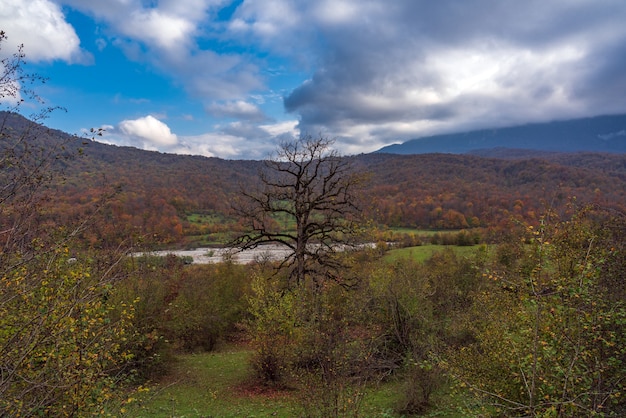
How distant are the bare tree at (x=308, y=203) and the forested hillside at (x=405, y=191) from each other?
150 cm

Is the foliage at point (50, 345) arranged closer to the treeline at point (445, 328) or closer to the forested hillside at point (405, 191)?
the treeline at point (445, 328)

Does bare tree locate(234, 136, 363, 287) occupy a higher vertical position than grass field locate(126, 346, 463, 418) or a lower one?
higher

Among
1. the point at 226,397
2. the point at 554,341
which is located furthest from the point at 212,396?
the point at 554,341

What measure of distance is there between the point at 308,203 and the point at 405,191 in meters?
68.7

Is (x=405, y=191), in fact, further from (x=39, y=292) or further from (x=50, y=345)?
(x=50, y=345)

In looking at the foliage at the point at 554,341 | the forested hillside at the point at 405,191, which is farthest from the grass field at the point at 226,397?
the forested hillside at the point at 405,191

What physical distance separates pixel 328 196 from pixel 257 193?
4521mm

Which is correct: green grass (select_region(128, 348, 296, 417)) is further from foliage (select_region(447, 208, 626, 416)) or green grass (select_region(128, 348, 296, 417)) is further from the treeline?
foliage (select_region(447, 208, 626, 416))

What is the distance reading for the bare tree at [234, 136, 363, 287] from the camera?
874 inches

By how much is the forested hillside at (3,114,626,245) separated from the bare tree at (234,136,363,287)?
1500mm

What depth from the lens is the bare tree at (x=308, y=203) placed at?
22.2m

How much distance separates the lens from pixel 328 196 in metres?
22.6

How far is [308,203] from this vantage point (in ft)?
73.0

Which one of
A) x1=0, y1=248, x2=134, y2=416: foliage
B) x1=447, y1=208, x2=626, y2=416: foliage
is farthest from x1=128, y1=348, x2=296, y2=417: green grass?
x1=447, y1=208, x2=626, y2=416: foliage
